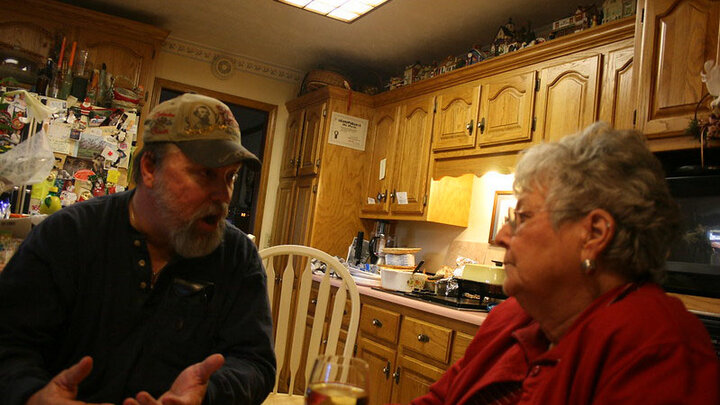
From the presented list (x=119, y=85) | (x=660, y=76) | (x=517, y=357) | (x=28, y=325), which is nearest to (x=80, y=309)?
(x=28, y=325)

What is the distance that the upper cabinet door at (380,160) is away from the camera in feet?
13.8

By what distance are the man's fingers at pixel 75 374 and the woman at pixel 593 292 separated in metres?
0.66

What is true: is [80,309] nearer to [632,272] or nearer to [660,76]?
[632,272]

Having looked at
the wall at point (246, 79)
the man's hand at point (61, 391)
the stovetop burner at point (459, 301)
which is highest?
the wall at point (246, 79)

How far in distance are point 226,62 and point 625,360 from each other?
4.67m

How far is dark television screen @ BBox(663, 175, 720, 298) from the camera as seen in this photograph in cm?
192

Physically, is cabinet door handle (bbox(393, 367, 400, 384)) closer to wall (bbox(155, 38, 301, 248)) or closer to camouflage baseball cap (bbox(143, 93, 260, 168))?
camouflage baseball cap (bbox(143, 93, 260, 168))

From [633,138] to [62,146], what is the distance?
12.2 feet

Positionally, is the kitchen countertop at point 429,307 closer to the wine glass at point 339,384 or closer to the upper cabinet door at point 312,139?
the upper cabinet door at point 312,139

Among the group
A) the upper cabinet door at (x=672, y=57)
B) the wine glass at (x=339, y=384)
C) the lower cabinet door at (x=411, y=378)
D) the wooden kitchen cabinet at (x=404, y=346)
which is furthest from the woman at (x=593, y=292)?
the lower cabinet door at (x=411, y=378)

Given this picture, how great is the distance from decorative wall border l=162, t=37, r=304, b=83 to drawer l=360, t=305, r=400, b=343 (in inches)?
108

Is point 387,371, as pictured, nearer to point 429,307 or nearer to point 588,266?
point 429,307

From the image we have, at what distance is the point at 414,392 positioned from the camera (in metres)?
2.71

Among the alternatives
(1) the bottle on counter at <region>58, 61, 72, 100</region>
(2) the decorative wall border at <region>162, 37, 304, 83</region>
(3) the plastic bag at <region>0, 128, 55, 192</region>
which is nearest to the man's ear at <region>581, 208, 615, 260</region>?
(3) the plastic bag at <region>0, 128, 55, 192</region>
